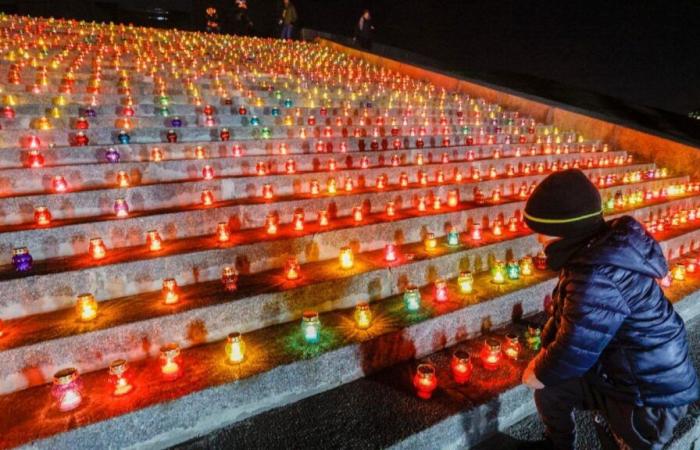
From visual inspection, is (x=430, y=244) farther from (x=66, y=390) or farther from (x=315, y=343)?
(x=66, y=390)

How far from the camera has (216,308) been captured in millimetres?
3104

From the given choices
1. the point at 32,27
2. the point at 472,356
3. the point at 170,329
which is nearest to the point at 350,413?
the point at 472,356

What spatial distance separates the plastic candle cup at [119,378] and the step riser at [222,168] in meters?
2.17

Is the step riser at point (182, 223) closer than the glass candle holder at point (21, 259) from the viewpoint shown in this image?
→ No

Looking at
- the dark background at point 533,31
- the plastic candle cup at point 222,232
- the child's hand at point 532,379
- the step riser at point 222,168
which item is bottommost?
the child's hand at point 532,379

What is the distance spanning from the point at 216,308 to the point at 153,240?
3.39 ft

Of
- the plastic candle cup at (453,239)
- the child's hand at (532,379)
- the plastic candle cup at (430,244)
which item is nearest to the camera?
the child's hand at (532,379)

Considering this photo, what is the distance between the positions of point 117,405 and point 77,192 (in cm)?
238

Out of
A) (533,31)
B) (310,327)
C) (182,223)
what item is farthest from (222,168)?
(533,31)

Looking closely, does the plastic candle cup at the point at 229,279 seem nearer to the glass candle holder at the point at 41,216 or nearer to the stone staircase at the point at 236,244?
the stone staircase at the point at 236,244

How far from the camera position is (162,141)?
5449 mm

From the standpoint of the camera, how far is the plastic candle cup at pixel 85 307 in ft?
9.47

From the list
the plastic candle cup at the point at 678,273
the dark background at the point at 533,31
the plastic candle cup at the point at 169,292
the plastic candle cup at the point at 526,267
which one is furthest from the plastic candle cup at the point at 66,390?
the dark background at the point at 533,31

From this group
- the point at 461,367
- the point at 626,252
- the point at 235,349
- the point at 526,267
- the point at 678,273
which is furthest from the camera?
the point at 678,273
